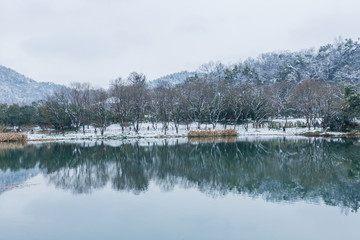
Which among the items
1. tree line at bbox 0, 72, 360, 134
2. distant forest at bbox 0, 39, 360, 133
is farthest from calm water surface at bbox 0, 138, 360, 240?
tree line at bbox 0, 72, 360, 134

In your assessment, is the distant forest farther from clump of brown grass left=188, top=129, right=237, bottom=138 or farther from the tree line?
clump of brown grass left=188, top=129, right=237, bottom=138

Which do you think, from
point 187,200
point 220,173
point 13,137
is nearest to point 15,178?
point 187,200

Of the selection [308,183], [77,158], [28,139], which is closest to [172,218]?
[308,183]

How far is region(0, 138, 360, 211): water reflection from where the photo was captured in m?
14.5

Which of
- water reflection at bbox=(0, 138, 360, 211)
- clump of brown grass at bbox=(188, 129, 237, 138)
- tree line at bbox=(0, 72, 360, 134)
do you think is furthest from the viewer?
tree line at bbox=(0, 72, 360, 134)

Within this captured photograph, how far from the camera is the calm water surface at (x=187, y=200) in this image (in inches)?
407

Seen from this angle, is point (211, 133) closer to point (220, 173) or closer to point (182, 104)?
point (182, 104)

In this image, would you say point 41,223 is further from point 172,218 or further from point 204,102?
point 204,102

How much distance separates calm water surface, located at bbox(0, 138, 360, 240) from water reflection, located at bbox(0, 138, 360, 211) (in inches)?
2.3

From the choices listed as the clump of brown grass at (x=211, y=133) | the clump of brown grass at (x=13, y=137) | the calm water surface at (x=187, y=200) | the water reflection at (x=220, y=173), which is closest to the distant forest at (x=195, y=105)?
the clump of brown grass at (x=211, y=133)

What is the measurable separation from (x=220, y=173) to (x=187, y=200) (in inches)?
232

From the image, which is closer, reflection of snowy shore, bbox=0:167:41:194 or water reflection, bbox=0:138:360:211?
water reflection, bbox=0:138:360:211

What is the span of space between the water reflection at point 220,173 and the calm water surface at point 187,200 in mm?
59

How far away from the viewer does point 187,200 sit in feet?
45.0
